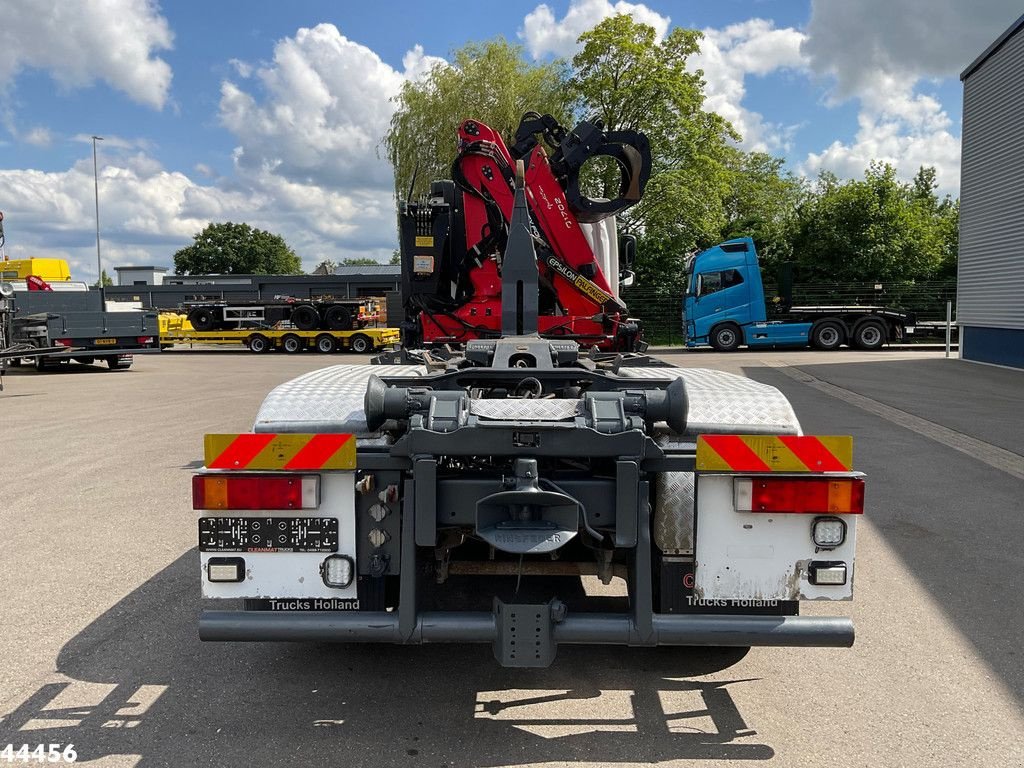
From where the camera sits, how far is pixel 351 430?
10.3 ft

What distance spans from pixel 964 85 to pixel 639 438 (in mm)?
22634

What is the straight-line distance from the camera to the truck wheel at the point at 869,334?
86.1ft

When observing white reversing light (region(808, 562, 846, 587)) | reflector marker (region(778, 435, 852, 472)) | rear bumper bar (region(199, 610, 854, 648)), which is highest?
reflector marker (region(778, 435, 852, 472))

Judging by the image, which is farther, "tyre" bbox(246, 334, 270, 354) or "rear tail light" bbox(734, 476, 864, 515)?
"tyre" bbox(246, 334, 270, 354)

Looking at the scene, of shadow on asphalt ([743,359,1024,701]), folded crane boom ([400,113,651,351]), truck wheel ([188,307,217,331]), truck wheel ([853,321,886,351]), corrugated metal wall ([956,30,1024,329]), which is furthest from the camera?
truck wheel ([188,307,217,331])

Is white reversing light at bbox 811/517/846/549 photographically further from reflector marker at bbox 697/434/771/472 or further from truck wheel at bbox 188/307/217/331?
truck wheel at bbox 188/307/217/331

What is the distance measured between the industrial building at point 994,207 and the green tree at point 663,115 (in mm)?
11032

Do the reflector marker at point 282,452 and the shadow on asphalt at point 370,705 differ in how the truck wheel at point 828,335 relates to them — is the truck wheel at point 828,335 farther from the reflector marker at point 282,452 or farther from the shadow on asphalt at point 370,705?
the reflector marker at point 282,452

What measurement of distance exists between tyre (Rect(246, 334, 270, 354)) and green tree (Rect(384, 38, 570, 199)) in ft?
25.2

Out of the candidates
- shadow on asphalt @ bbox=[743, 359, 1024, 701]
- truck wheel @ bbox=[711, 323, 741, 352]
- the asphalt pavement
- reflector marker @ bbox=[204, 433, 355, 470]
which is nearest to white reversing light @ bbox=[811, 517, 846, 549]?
the asphalt pavement

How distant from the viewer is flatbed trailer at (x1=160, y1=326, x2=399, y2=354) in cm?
2877

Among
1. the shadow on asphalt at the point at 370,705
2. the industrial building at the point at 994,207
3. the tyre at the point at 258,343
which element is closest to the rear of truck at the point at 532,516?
the shadow on asphalt at the point at 370,705

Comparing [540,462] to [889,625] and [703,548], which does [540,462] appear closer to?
[703,548]

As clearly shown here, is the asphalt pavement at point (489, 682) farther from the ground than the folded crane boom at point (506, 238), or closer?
closer
